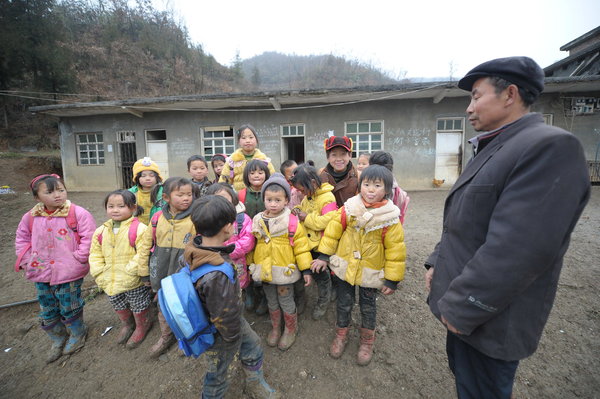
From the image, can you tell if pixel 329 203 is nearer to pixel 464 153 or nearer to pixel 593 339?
pixel 593 339

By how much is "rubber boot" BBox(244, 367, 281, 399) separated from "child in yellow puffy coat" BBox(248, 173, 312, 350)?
39 centimetres

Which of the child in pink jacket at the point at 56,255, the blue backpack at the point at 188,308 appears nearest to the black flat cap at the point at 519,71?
the blue backpack at the point at 188,308

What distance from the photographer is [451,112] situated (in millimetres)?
8172

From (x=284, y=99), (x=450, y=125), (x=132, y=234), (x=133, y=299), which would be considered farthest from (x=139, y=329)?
(x=450, y=125)

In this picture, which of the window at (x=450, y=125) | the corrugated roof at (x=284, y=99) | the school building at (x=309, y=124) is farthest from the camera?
the window at (x=450, y=125)

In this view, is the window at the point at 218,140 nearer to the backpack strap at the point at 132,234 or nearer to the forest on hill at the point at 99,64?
the forest on hill at the point at 99,64

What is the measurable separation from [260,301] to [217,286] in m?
1.47

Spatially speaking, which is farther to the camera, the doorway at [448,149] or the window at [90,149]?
the window at [90,149]

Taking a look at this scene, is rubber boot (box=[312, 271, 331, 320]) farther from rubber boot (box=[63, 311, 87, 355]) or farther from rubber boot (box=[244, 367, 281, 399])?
rubber boot (box=[63, 311, 87, 355])

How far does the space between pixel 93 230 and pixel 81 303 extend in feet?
2.24

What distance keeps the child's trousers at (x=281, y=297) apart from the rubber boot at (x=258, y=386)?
1.73ft

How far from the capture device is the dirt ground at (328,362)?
181cm

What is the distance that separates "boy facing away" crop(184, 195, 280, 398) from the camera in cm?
137

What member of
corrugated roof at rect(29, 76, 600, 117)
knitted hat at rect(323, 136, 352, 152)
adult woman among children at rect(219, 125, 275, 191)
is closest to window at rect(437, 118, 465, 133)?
corrugated roof at rect(29, 76, 600, 117)
